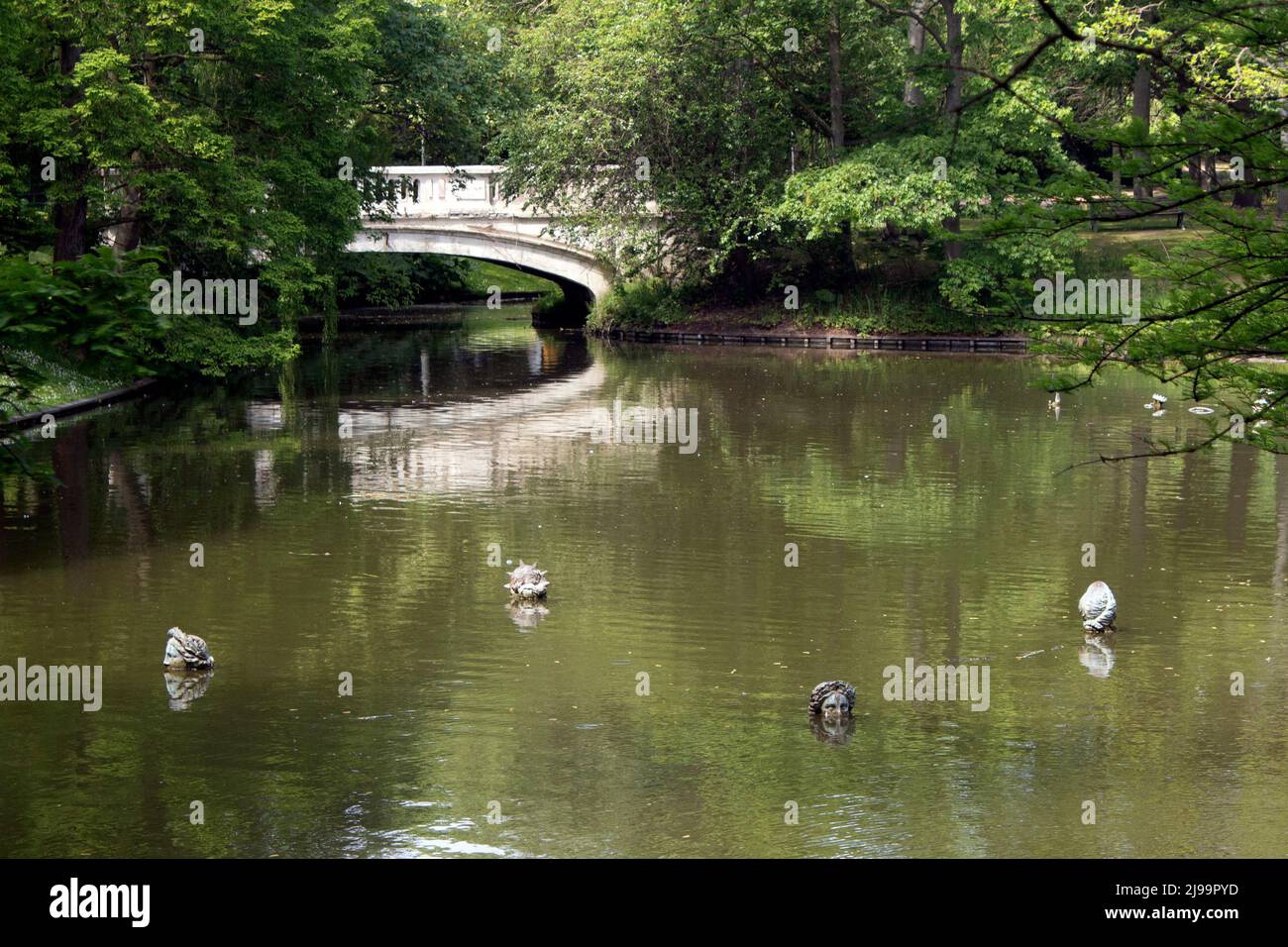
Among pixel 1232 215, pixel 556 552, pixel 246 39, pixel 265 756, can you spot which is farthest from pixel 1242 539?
pixel 246 39

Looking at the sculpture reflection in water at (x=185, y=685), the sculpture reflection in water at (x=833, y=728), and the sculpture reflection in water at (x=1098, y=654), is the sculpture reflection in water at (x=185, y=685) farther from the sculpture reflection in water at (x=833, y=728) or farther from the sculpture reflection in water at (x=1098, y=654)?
the sculpture reflection in water at (x=1098, y=654)

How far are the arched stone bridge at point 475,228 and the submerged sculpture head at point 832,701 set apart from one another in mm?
41872

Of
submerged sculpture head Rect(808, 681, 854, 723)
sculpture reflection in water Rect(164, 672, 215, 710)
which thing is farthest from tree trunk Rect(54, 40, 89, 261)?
submerged sculpture head Rect(808, 681, 854, 723)

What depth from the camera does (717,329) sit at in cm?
5097

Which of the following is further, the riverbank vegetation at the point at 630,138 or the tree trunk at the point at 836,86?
the tree trunk at the point at 836,86

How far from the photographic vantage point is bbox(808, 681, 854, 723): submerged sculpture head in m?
A: 12.9

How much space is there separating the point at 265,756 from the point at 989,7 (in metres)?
41.2

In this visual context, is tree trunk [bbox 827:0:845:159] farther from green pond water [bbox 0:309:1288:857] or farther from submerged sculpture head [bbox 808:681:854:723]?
submerged sculpture head [bbox 808:681:854:723]

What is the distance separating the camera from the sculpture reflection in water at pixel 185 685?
13.6 metres

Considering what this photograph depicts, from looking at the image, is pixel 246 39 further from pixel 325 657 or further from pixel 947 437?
pixel 325 657

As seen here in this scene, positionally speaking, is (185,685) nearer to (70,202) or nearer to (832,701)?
(832,701)

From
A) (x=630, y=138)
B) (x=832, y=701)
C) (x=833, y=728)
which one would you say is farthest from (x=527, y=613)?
(x=630, y=138)

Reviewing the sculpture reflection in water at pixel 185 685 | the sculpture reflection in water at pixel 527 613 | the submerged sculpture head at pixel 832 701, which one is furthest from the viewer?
the sculpture reflection in water at pixel 527 613

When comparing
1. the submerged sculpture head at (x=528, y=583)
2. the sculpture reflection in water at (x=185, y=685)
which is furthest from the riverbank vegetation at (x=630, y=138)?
the sculpture reflection in water at (x=185, y=685)
